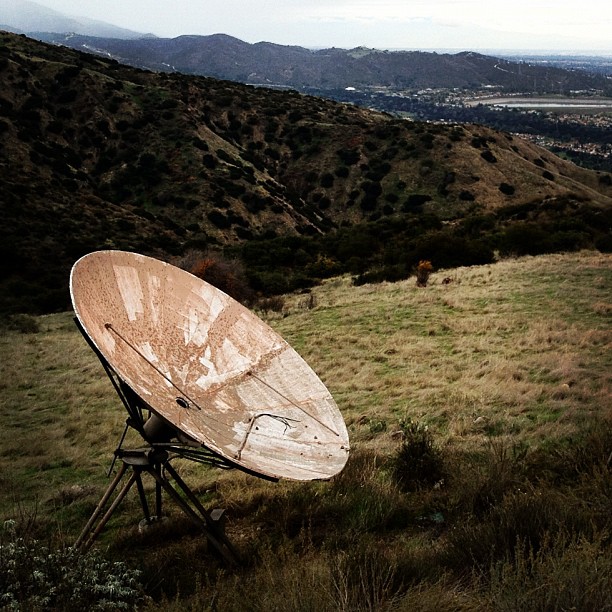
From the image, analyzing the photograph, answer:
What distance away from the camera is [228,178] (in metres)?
55.2

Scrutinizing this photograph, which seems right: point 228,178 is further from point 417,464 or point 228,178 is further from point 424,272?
point 417,464

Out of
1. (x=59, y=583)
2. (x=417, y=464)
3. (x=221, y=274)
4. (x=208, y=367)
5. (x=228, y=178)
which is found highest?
(x=228, y=178)

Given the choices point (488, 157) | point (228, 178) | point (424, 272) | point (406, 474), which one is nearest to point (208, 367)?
point (406, 474)

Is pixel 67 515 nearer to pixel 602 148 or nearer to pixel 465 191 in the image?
pixel 465 191

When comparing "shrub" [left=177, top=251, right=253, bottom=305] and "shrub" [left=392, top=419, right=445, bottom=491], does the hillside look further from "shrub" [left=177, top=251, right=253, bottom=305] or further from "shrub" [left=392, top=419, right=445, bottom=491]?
"shrub" [left=392, top=419, right=445, bottom=491]

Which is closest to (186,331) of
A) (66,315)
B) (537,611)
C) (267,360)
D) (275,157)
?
(267,360)

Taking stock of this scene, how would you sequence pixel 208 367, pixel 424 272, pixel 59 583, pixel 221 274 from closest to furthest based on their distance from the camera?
1. pixel 59 583
2. pixel 208 367
3. pixel 424 272
4. pixel 221 274

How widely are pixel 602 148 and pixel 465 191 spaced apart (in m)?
124

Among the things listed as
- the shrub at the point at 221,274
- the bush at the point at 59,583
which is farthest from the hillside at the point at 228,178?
the bush at the point at 59,583

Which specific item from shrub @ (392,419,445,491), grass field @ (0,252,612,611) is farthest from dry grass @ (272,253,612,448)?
shrub @ (392,419,445,491)

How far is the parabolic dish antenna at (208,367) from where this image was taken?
5.55 metres

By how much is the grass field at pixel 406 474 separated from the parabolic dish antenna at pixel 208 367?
93 centimetres

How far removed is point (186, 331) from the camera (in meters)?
7.56

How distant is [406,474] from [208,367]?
325 centimetres
